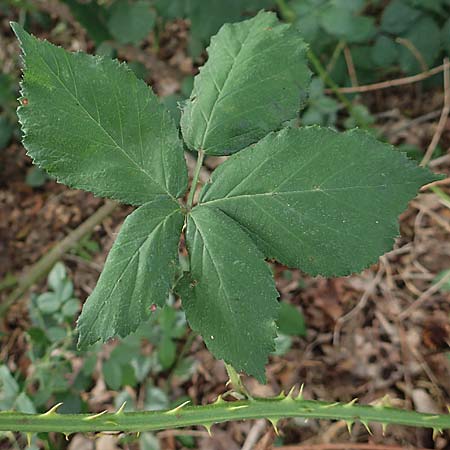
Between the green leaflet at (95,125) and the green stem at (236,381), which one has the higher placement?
the green leaflet at (95,125)

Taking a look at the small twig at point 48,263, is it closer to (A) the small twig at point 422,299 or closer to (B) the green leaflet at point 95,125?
(A) the small twig at point 422,299

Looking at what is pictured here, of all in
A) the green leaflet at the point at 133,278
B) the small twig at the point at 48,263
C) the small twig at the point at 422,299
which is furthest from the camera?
the small twig at the point at 48,263

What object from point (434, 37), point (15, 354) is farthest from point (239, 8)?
point (15, 354)

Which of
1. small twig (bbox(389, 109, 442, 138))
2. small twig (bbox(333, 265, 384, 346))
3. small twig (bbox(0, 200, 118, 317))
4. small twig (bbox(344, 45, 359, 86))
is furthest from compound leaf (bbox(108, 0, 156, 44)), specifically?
small twig (bbox(333, 265, 384, 346))

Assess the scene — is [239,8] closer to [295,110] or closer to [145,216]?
[295,110]

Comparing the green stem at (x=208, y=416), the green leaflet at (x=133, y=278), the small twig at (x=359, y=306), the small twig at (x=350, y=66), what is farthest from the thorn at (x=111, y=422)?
the small twig at (x=350, y=66)

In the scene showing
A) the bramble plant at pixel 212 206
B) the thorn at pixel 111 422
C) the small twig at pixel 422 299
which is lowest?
the small twig at pixel 422 299

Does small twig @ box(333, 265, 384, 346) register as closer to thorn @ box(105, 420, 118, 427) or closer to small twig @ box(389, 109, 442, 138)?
small twig @ box(389, 109, 442, 138)
